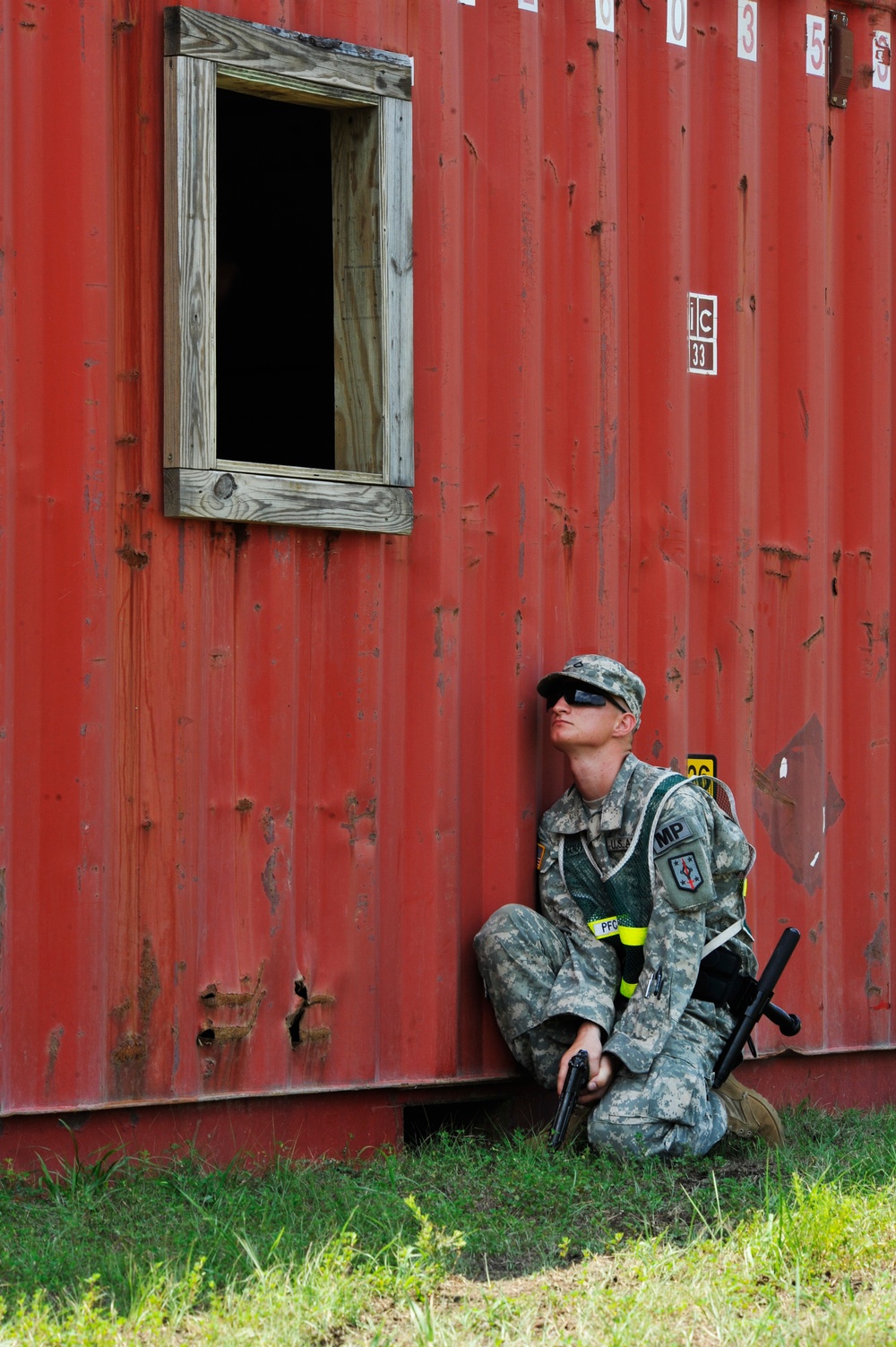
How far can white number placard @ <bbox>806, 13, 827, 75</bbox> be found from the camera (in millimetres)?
6332

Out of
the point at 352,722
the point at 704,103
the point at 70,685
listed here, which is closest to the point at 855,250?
the point at 704,103

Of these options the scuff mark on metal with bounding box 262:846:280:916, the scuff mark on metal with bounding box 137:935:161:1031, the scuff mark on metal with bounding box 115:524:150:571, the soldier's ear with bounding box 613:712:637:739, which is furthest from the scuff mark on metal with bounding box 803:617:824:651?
the scuff mark on metal with bounding box 137:935:161:1031

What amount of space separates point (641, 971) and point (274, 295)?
4.13 m

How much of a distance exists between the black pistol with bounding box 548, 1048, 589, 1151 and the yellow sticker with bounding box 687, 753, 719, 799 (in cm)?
127

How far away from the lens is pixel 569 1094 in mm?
4961

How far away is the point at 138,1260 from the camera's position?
148 inches

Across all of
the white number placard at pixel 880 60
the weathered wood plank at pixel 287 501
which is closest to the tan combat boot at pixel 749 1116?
the weathered wood plank at pixel 287 501

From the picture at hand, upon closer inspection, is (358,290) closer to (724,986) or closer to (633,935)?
(633,935)

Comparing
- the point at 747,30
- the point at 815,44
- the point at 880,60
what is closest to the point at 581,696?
the point at 747,30

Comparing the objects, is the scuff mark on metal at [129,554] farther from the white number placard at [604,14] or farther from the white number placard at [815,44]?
the white number placard at [815,44]

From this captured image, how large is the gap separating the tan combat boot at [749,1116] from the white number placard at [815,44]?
3731mm

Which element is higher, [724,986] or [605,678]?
[605,678]

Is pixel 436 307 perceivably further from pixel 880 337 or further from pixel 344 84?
pixel 880 337

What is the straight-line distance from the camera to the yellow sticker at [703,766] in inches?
233
